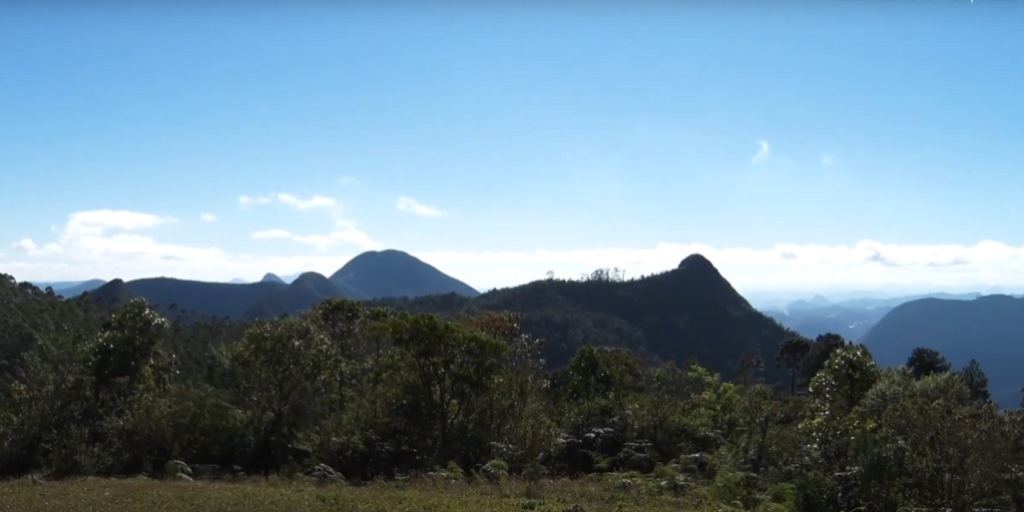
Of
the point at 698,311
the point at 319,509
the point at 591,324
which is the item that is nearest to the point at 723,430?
the point at 319,509

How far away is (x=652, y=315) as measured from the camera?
366ft

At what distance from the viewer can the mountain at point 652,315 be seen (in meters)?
98.6

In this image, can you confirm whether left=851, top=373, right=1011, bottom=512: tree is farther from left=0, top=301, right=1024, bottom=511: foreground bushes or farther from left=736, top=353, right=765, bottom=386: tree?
left=736, top=353, right=765, bottom=386: tree

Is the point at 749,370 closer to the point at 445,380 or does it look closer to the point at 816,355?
the point at 445,380

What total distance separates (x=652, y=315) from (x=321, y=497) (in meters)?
102

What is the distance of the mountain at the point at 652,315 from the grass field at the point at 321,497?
78.6m

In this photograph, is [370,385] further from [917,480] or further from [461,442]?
[917,480]

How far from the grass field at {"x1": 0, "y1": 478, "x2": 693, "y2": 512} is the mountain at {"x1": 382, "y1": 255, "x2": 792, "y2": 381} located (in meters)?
78.6

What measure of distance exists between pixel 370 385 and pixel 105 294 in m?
120

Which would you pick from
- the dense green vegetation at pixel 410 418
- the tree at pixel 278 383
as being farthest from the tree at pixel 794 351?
the tree at pixel 278 383

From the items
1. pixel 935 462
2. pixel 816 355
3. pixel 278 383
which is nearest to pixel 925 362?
pixel 816 355

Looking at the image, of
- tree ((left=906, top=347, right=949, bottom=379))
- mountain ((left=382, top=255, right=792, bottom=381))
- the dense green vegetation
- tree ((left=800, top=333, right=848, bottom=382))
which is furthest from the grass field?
mountain ((left=382, top=255, right=792, bottom=381))

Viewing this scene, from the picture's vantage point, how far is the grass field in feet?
38.0

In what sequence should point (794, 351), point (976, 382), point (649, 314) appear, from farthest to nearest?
1. point (649, 314)
2. point (794, 351)
3. point (976, 382)
